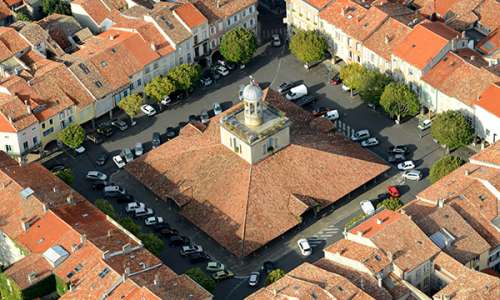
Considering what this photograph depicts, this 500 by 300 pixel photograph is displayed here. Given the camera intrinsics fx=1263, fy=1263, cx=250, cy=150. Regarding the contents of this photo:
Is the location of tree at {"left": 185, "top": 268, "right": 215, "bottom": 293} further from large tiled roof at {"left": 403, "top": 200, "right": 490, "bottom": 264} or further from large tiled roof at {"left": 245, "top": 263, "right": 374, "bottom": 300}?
large tiled roof at {"left": 403, "top": 200, "right": 490, "bottom": 264}

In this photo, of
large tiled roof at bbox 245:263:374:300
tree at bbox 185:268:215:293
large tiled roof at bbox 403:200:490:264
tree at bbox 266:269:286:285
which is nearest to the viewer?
large tiled roof at bbox 245:263:374:300

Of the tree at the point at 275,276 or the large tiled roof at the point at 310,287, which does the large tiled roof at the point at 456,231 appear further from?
the tree at the point at 275,276

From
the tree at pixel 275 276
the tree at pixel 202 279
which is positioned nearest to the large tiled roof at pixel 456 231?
the tree at pixel 275 276

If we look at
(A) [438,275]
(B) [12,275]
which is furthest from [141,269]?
(A) [438,275]

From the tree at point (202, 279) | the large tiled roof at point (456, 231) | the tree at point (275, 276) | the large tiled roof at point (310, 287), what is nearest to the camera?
the large tiled roof at point (310, 287)

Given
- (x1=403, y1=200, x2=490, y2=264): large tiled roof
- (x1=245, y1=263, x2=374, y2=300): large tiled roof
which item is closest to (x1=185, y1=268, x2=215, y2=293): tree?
(x1=245, y1=263, x2=374, y2=300): large tiled roof

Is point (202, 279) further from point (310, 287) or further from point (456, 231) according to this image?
point (456, 231)
